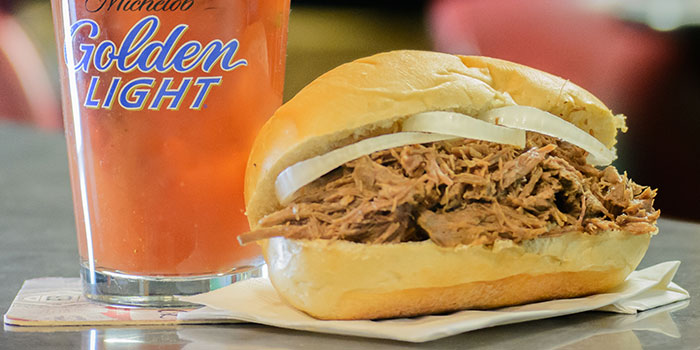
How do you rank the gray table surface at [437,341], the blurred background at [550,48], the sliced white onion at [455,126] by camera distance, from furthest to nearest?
1. the blurred background at [550,48]
2. the sliced white onion at [455,126]
3. the gray table surface at [437,341]

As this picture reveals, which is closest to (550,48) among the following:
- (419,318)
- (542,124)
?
(542,124)

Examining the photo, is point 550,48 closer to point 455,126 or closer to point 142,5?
point 455,126

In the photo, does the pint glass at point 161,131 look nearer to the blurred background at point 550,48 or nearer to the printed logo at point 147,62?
the printed logo at point 147,62

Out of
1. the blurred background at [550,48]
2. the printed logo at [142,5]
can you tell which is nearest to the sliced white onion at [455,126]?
the printed logo at [142,5]

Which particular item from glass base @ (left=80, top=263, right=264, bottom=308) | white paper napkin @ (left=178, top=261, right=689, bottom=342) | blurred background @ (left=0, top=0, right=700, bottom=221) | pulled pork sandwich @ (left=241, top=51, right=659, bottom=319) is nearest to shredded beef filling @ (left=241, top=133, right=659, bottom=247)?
pulled pork sandwich @ (left=241, top=51, right=659, bottom=319)

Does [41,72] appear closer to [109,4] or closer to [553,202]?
[109,4]

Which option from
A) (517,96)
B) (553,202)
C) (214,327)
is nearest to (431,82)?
(517,96)
